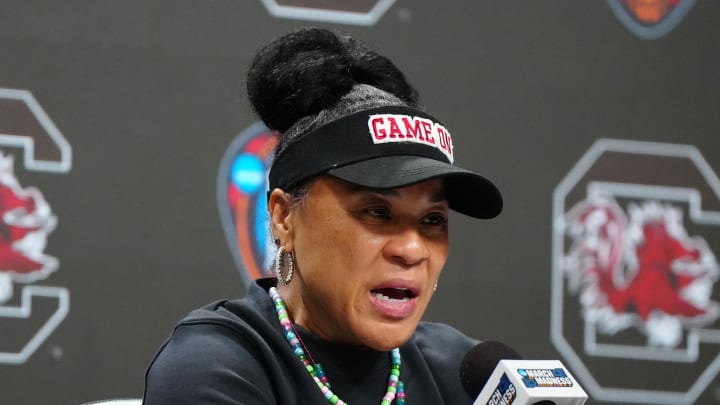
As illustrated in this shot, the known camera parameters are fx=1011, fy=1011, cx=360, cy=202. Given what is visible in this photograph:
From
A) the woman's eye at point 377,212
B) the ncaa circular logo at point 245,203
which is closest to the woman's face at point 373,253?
the woman's eye at point 377,212

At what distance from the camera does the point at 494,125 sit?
2080mm

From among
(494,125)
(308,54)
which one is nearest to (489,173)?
(494,125)

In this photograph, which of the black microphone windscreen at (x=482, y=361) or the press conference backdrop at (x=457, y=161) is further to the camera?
the press conference backdrop at (x=457, y=161)

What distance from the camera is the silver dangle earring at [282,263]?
4.06ft

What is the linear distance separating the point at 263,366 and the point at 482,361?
0.25 meters

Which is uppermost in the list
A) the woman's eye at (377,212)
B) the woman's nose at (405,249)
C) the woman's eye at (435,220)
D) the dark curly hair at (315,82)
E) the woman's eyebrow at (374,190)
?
the dark curly hair at (315,82)

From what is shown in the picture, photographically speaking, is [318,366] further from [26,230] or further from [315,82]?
[26,230]

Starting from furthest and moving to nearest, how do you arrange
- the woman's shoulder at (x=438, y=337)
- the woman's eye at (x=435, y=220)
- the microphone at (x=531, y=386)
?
the woman's shoulder at (x=438, y=337), the woman's eye at (x=435, y=220), the microphone at (x=531, y=386)

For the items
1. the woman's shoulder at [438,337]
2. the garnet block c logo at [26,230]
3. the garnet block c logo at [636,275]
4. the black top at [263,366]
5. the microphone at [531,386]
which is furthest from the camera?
the garnet block c logo at [636,275]

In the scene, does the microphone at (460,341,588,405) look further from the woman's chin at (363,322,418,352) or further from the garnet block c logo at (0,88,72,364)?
the garnet block c logo at (0,88,72,364)

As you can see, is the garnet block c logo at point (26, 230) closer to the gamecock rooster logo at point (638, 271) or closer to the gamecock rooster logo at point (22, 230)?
the gamecock rooster logo at point (22, 230)

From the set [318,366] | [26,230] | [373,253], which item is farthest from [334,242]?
[26,230]

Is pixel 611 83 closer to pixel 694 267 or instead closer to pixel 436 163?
pixel 694 267

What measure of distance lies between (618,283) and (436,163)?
3.49ft
